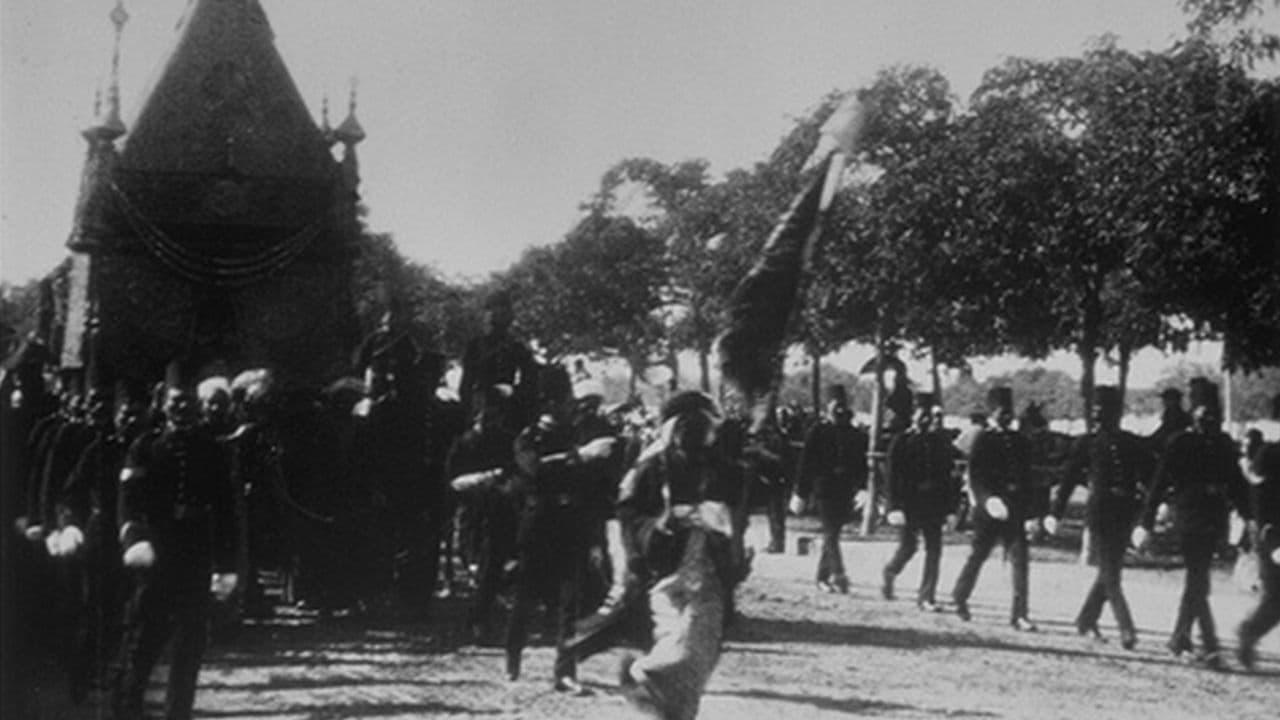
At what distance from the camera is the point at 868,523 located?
21188 mm

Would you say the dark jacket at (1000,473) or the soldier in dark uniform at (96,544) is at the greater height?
the dark jacket at (1000,473)

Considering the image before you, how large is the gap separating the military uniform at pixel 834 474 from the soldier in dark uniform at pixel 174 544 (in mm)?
8659

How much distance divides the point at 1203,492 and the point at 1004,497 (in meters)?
2.11

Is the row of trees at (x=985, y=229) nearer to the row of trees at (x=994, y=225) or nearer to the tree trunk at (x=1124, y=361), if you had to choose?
the row of trees at (x=994, y=225)

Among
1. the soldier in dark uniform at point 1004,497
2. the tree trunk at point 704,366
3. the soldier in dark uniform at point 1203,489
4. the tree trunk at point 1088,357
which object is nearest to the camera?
the soldier in dark uniform at point 1203,489

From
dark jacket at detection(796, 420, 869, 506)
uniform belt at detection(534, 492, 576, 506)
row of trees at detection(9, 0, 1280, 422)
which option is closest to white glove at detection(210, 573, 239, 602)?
uniform belt at detection(534, 492, 576, 506)

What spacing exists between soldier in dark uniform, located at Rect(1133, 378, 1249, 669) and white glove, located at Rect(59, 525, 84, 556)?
735 cm

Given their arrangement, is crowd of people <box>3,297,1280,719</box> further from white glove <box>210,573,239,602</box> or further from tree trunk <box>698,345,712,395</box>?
tree trunk <box>698,345,712,395</box>

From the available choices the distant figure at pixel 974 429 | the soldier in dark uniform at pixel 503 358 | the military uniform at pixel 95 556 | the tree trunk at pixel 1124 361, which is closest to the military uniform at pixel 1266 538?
the distant figure at pixel 974 429

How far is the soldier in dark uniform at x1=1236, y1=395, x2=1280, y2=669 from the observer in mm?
9555

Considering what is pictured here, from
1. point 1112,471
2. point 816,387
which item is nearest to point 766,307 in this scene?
point 1112,471

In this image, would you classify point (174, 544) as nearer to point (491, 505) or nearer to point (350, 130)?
point (491, 505)

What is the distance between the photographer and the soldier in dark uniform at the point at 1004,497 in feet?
40.5

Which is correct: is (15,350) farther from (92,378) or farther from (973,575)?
(973,575)
